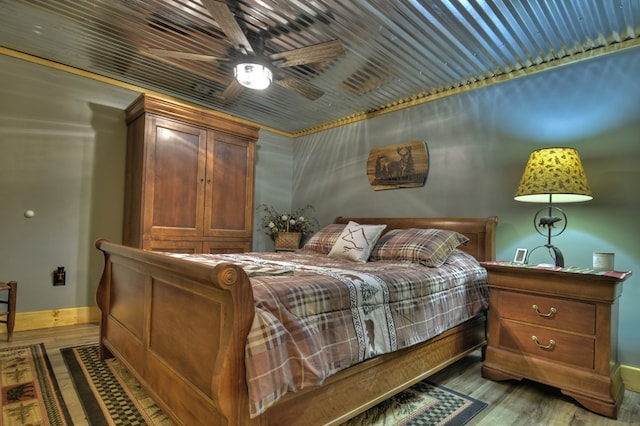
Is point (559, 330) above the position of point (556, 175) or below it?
Answer: below

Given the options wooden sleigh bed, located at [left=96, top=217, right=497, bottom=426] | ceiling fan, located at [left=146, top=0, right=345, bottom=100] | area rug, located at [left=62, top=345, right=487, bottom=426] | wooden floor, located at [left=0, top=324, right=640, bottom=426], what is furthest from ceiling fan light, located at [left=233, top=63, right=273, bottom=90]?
wooden floor, located at [left=0, top=324, right=640, bottom=426]

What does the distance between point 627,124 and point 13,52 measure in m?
4.84

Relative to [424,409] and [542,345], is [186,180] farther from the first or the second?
[542,345]

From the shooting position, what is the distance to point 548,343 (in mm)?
2020

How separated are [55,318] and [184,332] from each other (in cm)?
252

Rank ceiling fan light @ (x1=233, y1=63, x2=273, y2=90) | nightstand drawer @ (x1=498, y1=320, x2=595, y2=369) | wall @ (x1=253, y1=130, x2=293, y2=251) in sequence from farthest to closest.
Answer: wall @ (x1=253, y1=130, x2=293, y2=251) → ceiling fan light @ (x1=233, y1=63, x2=273, y2=90) → nightstand drawer @ (x1=498, y1=320, x2=595, y2=369)

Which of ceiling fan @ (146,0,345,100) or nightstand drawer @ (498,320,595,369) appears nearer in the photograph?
nightstand drawer @ (498,320,595,369)

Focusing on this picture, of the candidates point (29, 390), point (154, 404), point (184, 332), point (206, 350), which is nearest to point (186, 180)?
point (29, 390)

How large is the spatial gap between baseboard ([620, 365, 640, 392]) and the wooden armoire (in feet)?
11.0

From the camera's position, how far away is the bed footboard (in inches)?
44.1

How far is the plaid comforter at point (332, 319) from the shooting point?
1170 millimetres

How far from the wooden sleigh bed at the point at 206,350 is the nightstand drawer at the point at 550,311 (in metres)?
0.34

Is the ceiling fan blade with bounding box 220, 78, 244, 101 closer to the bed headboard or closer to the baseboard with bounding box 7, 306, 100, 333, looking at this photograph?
the bed headboard

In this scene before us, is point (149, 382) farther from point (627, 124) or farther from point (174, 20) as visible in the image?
point (627, 124)
